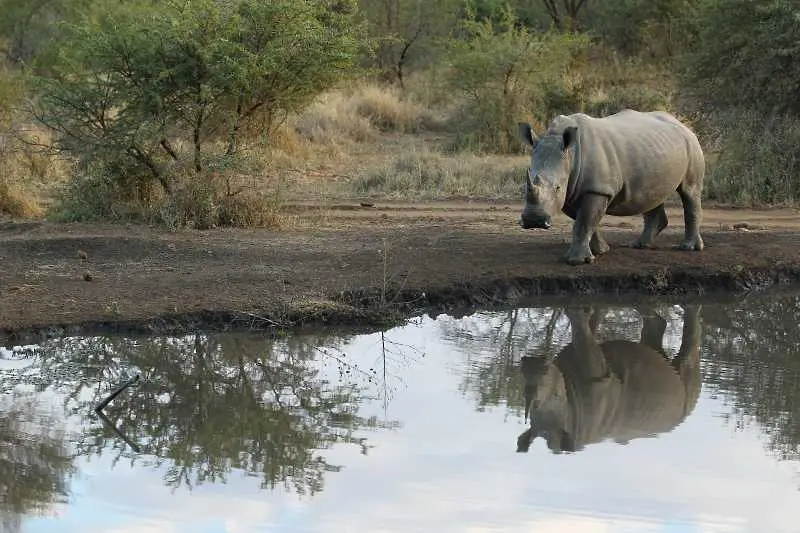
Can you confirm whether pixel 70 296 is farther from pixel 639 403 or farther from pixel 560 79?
pixel 560 79

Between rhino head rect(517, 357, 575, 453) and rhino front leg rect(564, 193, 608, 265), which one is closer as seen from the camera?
rhino head rect(517, 357, 575, 453)

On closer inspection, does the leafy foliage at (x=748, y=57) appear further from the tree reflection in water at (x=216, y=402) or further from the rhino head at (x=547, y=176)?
the tree reflection in water at (x=216, y=402)

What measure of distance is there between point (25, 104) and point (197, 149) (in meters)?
2.74

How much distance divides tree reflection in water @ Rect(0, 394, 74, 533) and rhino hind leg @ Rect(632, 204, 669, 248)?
6.60m

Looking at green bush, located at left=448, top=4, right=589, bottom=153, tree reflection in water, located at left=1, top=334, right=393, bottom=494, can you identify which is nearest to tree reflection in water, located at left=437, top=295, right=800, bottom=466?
tree reflection in water, located at left=1, top=334, right=393, bottom=494

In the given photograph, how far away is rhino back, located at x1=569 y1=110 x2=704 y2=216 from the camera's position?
10844 mm

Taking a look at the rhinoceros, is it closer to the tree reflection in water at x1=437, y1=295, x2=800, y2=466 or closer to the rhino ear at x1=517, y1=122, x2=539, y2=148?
the rhino ear at x1=517, y1=122, x2=539, y2=148

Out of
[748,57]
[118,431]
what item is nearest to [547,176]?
[118,431]

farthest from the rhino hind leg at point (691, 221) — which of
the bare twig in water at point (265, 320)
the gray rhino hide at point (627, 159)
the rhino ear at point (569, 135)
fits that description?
the bare twig in water at point (265, 320)

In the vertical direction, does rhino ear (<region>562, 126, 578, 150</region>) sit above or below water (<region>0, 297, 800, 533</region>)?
above

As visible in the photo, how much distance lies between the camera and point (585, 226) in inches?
432

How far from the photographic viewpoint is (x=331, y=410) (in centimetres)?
782

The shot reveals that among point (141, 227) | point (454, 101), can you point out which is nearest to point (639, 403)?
point (141, 227)

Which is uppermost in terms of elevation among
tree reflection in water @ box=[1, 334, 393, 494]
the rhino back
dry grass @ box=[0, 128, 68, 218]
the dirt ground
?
the rhino back
